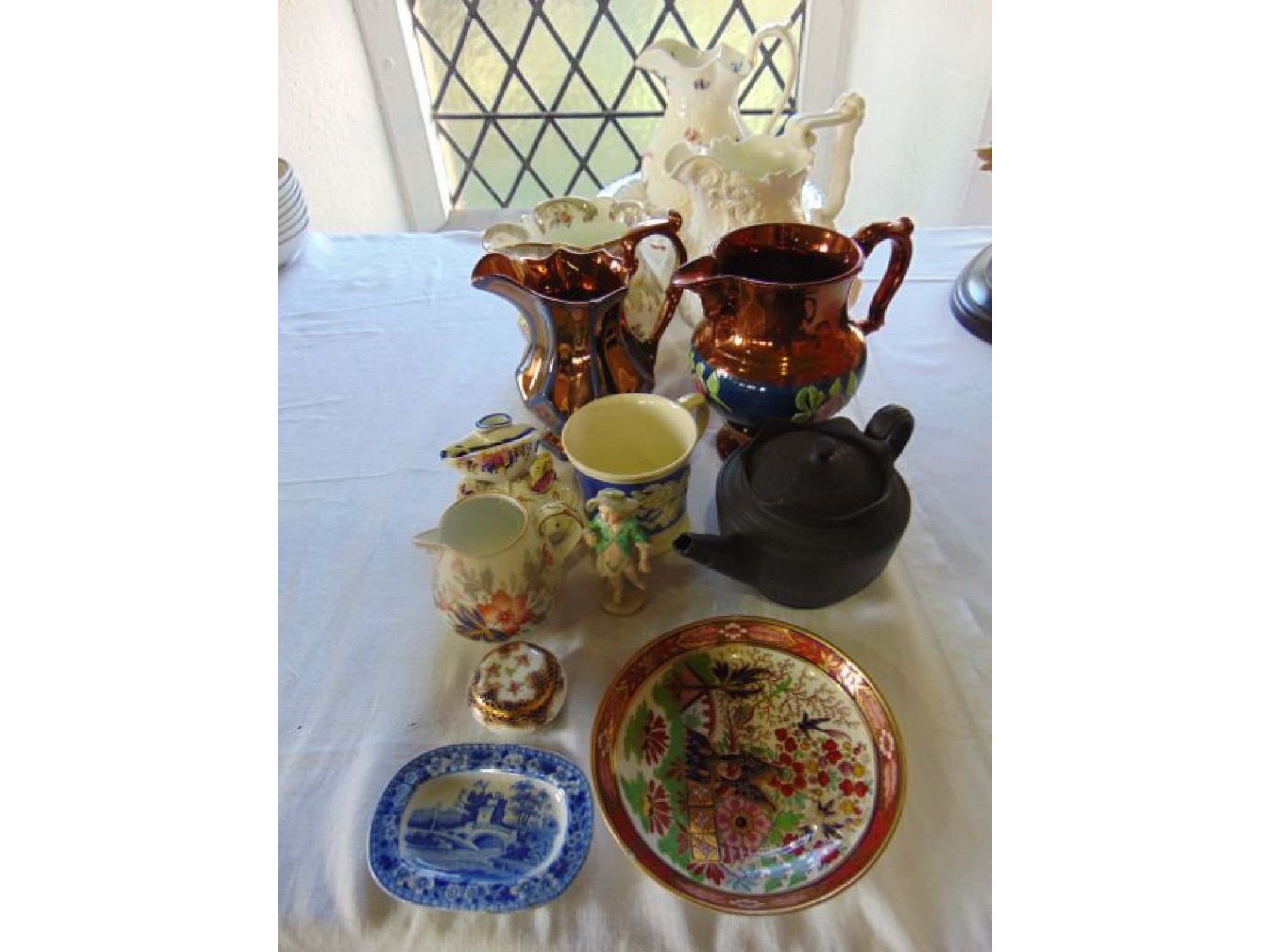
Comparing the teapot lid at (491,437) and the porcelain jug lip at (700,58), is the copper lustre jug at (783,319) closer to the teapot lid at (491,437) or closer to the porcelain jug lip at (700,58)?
the teapot lid at (491,437)

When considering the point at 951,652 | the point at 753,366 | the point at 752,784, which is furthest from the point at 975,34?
the point at 752,784

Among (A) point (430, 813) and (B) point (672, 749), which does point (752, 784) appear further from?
(A) point (430, 813)

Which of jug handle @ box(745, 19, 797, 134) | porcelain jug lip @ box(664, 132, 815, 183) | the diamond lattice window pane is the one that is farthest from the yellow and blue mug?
the diamond lattice window pane

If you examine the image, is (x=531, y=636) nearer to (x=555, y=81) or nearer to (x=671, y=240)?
(x=671, y=240)

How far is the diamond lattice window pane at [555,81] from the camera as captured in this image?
1458 millimetres

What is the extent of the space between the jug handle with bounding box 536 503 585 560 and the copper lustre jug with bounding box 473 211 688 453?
10 centimetres

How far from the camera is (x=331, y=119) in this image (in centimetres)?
135

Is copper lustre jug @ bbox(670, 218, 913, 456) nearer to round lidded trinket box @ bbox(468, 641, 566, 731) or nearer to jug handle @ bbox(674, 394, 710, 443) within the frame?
jug handle @ bbox(674, 394, 710, 443)

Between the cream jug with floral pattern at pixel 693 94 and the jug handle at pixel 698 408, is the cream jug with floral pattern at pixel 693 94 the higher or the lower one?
the higher one

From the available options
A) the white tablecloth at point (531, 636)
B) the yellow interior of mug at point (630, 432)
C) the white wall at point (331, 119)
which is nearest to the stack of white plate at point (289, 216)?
the white tablecloth at point (531, 636)

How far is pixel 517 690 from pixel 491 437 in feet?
0.55

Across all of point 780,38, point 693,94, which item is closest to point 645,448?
point 693,94

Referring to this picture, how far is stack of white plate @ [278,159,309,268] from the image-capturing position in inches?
35.1

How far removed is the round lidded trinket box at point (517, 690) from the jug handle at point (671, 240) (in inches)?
11.0
